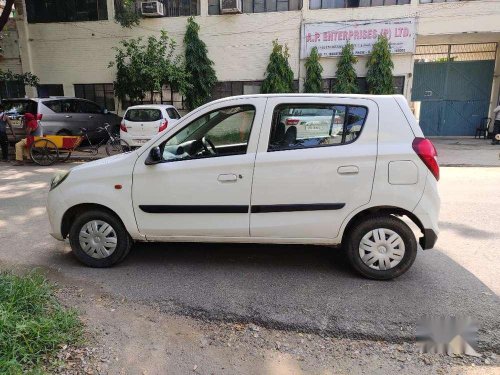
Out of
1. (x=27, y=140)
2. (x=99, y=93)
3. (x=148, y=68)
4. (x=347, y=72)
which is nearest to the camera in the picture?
(x=27, y=140)

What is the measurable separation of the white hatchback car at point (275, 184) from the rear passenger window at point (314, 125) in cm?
1

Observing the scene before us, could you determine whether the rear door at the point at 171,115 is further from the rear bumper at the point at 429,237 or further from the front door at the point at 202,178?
the rear bumper at the point at 429,237

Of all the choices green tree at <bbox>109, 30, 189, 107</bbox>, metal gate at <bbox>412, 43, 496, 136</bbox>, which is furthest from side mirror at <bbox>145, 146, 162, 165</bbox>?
metal gate at <bbox>412, 43, 496, 136</bbox>

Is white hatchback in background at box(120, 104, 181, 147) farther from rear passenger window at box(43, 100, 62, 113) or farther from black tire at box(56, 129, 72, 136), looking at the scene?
rear passenger window at box(43, 100, 62, 113)

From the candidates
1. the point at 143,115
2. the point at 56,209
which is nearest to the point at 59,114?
the point at 143,115

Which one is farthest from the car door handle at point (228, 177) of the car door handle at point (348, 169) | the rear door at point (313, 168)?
the car door handle at point (348, 169)

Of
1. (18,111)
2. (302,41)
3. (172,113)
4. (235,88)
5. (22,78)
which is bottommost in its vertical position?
(172,113)

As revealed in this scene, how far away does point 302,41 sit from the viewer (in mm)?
16141

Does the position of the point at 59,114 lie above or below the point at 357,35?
below

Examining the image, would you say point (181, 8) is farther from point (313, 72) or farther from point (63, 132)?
point (63, 132)

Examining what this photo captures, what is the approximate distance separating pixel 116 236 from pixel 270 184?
5.66ft

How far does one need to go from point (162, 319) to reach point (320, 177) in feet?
6.18

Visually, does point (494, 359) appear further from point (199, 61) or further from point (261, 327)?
point (199, 61)

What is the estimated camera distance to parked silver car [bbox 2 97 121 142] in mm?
12422
